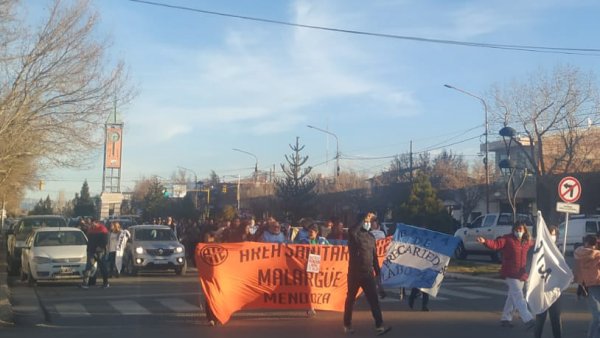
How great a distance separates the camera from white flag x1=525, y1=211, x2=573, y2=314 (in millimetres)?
10461

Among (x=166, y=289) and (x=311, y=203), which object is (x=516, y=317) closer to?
(x=166, y=289)

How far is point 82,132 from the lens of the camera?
22.9 meters

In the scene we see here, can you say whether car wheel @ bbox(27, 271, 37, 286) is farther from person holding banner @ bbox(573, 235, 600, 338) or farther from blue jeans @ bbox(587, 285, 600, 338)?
blue jeans @ bbox(587, 285, 600, 338)

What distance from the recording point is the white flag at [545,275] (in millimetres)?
10461

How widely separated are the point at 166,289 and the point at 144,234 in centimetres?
562

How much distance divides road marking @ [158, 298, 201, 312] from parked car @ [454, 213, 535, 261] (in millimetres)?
16814

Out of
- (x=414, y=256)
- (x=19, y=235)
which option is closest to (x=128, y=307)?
(x=414, y=256)

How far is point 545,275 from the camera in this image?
10.6m

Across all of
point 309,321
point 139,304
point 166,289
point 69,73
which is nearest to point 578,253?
point 309,321

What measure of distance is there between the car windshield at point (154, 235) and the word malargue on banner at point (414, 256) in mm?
11521

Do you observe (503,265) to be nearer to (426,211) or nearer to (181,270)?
(181,270)

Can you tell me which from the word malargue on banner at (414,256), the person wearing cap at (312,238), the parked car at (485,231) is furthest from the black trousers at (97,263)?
the parked car at (485,231)

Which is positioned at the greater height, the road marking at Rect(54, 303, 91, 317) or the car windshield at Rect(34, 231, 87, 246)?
the car windshield at Rect(34, 231, 87, 246)

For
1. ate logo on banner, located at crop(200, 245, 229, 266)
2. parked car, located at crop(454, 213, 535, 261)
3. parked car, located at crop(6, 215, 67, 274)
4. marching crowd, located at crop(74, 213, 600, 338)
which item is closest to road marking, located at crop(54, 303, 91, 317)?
marching crowd, located at crop(74, 213, 600, 338)
